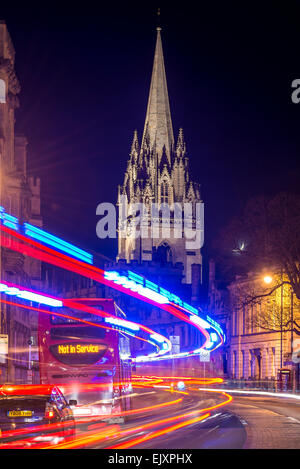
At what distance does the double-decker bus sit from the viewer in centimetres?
2911

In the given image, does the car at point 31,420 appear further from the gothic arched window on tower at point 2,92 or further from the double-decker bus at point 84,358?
the gothic arched window on tower at point 2,92

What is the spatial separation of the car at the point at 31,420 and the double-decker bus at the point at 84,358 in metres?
10.1

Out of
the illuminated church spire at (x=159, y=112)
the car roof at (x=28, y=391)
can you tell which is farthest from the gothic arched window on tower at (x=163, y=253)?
the car roof at (x=28, y=391)

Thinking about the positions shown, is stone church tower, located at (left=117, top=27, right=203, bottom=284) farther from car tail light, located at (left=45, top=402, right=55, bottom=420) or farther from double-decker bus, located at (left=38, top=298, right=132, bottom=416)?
car tail light, located at (left=45, top=402, right=55, bottom=420)

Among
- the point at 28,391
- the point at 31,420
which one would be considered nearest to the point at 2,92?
the point at 28,391

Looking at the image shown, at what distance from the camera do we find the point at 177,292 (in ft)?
499

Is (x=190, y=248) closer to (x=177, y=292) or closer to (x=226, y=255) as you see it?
(x=177, y=292)

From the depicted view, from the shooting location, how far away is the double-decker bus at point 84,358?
29109 millimetres

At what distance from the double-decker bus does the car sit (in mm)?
10135

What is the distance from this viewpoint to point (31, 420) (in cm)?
1872

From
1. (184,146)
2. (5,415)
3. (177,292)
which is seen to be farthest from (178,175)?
(5,415)

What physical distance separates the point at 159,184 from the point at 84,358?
146194 millimetres

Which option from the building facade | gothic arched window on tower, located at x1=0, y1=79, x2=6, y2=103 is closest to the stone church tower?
the building facade

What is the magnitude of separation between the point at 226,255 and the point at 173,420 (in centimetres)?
3095
